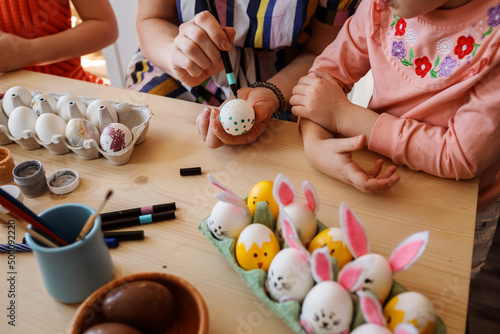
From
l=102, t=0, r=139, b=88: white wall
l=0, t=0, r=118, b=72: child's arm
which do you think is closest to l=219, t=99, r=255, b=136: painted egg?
l=0, t=0, r=118, b=72: child's arm

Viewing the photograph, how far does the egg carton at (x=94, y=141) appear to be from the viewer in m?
0.68

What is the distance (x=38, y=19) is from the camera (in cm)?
109

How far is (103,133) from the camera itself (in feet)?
2.23

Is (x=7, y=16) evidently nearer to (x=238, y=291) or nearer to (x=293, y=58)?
(x=293, y=58)

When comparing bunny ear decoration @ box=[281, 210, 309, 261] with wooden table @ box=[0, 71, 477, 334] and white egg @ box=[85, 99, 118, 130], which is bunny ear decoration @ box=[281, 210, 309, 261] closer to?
wooden table @ box=[0, 71, 477, 334]

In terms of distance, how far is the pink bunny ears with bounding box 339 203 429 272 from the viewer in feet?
1.32

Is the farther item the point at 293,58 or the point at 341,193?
the point at 293,58

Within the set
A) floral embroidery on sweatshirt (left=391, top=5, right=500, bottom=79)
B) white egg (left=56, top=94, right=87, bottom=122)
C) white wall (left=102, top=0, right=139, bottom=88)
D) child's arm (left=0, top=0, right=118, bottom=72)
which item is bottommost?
white wall (left=102, top=0, right=139, bottom=88)

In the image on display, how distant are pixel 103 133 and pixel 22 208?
0.94ft

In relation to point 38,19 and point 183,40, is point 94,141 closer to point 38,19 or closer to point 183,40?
point 183,40

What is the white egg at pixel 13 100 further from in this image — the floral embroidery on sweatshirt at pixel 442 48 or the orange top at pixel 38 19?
the floral embroidery on sweatshirt at pixel 442 48

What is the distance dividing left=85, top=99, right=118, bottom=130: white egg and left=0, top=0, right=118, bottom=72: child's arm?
41cm

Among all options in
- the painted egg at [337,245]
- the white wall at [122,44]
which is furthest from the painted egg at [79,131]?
the white wall at [122,44]

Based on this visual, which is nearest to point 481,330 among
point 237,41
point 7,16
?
point 237,41
